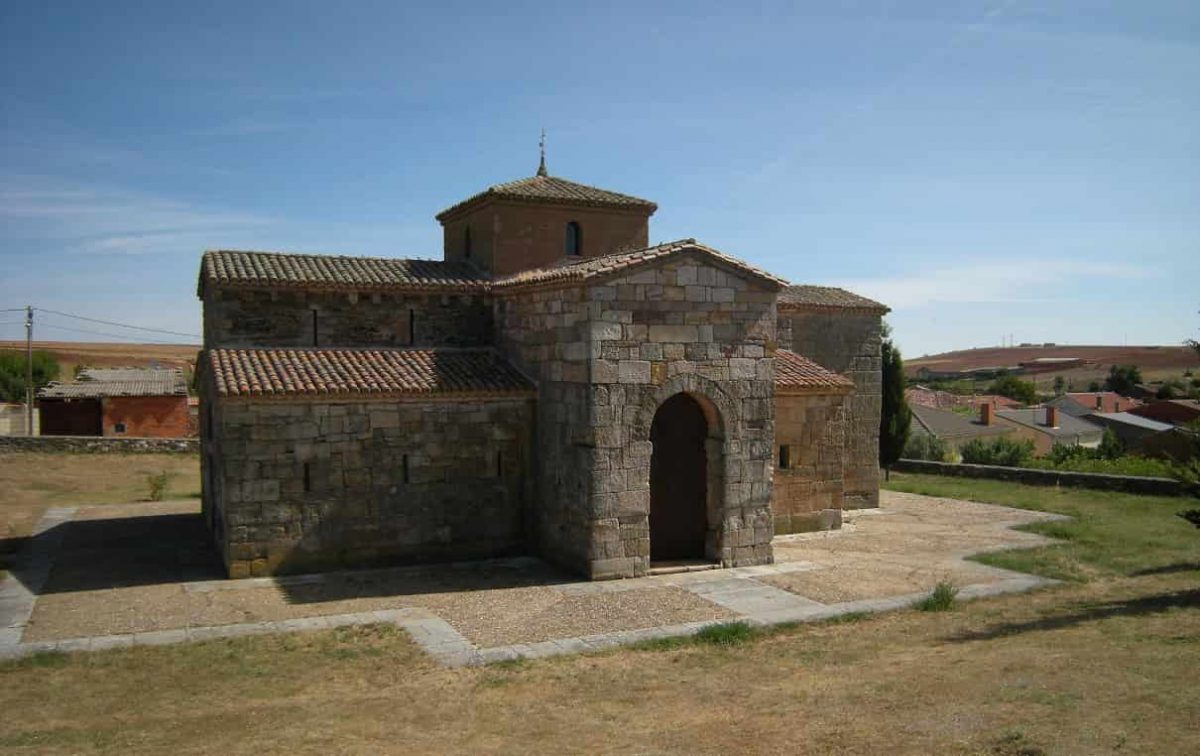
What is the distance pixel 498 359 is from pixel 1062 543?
10.3 metres

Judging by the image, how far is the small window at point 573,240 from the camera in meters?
18.0

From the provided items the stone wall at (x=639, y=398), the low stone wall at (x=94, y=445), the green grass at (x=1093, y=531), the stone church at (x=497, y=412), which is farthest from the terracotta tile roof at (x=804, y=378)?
the low stone wall at (x=94, y=445)

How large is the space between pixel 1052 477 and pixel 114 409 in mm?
29500

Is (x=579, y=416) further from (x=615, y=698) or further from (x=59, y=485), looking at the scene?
(x=59, y=485)

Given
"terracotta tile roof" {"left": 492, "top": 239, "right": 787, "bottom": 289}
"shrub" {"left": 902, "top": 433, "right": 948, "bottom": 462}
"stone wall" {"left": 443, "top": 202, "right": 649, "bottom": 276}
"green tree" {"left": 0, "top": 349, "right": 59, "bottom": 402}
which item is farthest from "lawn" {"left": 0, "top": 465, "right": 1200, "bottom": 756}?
"green tree" {"left": 0, "top": 349, "right": 59, "bottom": 402}

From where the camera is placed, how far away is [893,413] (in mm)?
25469

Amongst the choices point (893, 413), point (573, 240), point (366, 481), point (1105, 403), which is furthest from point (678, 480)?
point (1105, 403)

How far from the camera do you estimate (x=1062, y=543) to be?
16234mm

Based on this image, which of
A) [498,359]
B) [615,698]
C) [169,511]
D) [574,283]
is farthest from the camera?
[169,511]

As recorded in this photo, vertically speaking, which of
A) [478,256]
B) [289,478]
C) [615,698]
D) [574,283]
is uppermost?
[478,256]

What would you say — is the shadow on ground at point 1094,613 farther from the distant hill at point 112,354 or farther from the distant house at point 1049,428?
the distant hill at point 112,354

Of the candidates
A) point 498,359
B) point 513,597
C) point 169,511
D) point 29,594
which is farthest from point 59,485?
point 513,597

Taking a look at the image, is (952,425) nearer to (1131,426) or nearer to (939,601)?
(1131,426)

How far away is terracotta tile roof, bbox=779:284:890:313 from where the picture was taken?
19312 mm
